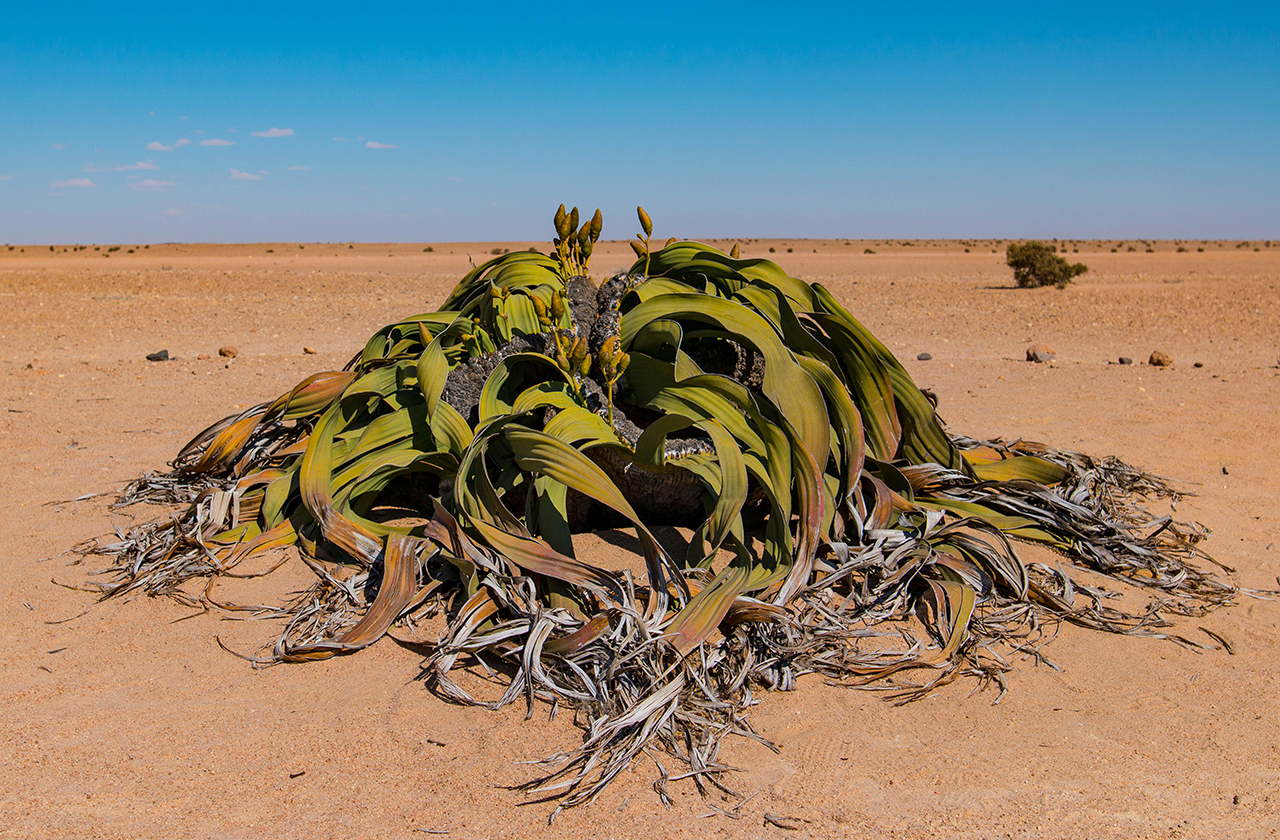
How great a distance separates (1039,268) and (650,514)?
1399cm

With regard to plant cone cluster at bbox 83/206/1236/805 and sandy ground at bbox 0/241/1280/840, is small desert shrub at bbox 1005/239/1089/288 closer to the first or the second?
sandy ground at bbox 0/241/1280/840

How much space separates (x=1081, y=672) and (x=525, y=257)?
2090mm

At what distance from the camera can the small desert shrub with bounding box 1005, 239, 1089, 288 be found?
14.5 meters

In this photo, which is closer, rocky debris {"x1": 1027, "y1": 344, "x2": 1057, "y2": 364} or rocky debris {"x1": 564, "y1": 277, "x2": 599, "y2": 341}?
rocky debris {"x1": 564, "y1": 277, "x2": 599, "y2": 341}

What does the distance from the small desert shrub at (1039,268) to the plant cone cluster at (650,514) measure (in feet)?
41.8

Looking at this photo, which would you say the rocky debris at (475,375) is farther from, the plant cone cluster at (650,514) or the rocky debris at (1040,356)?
the rocky debris at (1040,356)

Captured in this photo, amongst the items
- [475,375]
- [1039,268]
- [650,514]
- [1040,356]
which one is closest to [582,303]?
[475,375]

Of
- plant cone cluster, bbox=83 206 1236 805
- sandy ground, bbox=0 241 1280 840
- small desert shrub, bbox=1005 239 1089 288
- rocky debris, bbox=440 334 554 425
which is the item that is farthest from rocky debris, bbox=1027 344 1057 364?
small desert shrub, bbox=1005 239 1089 288

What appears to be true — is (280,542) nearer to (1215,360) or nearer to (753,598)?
(753,598)

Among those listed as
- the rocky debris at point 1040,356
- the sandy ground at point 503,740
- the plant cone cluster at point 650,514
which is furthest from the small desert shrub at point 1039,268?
the plant cone cluster at point 650,514

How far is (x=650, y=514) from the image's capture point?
261 cm

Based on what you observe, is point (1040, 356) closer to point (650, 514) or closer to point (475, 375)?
point (650, 514)

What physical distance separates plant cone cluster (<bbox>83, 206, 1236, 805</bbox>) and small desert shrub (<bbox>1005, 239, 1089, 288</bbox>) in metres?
12.7

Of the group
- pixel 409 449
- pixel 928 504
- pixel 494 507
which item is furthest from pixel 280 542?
pixel 928 504
